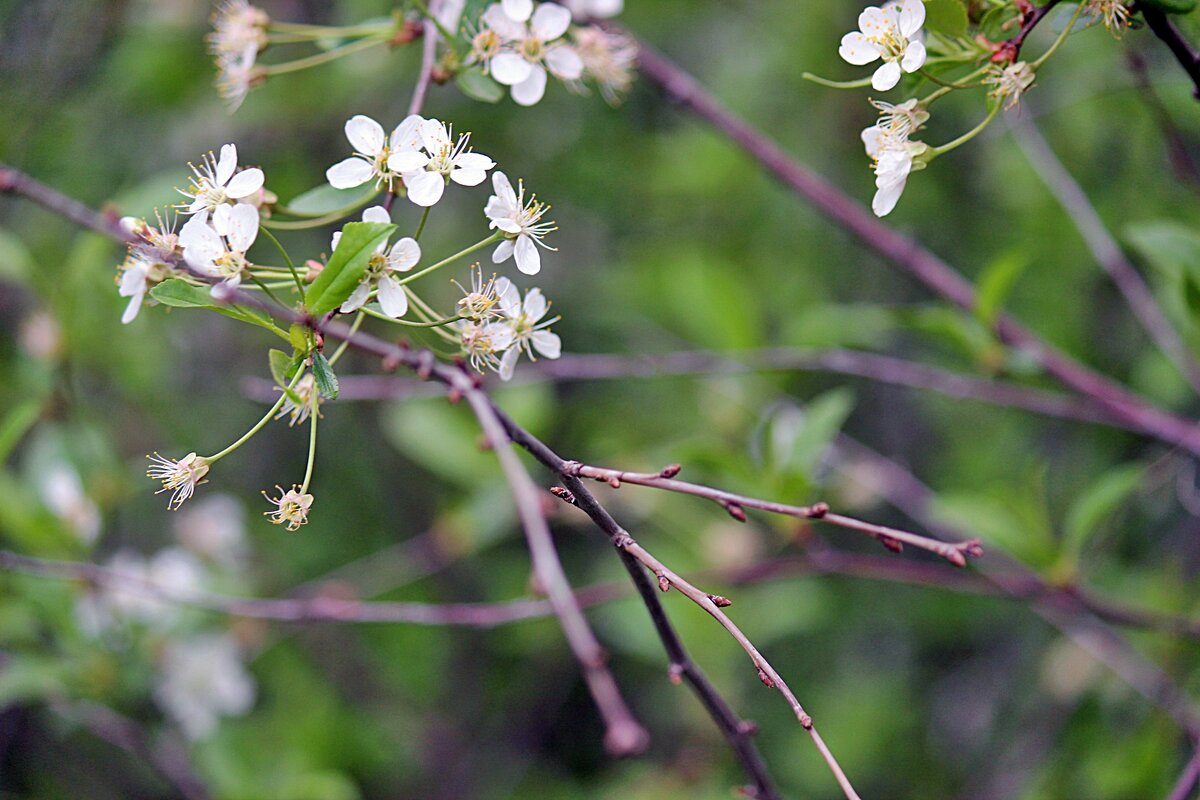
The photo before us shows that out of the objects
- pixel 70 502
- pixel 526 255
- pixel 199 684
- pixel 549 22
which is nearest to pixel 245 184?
pixel 526 255

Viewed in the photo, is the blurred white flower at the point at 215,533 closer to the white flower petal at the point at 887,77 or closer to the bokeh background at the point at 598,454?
the bokeh background at the point at 598,454

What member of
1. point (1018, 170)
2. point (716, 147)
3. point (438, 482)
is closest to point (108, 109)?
point (438, 482)

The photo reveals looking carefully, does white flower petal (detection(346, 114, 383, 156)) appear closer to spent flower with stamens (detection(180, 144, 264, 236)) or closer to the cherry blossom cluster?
spent flower with stamens (detection(180, 144, 264, 236))

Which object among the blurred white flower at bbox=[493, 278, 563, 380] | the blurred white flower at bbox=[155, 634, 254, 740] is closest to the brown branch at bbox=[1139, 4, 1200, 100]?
the blurred white flower at bbox=[493, 278, 563, 380]

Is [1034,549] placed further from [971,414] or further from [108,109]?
[108,109]

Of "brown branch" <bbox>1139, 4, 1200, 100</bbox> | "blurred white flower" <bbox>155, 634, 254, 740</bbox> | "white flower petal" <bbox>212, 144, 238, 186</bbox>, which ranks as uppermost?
"brown branch" <bbox>1139, 4, 1200, 100</bbox>

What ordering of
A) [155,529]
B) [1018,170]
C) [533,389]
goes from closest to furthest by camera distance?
[533,389] → [1018,170] → [155,529]
